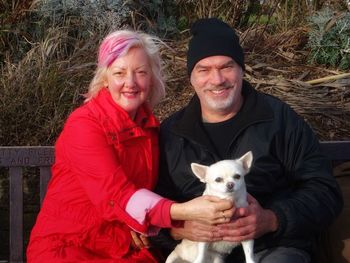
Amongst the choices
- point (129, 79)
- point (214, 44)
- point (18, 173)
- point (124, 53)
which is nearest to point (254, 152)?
point (214, 44)

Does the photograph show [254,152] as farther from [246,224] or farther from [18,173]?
[18,173]

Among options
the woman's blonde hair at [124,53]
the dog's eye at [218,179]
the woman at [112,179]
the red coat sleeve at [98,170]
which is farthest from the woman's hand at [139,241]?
the woman's blonde hair at [124,53]

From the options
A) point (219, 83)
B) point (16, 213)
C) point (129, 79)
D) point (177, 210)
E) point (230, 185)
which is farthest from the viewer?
point (16, 213)

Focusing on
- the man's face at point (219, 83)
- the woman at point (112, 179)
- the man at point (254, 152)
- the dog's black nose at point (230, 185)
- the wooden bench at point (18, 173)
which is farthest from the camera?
the wooden bench at point (18, 173)

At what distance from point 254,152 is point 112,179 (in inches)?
35.1

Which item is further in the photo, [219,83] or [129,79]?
[219,83]

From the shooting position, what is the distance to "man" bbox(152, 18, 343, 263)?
11.8 ft

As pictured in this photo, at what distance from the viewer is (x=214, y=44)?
383 centimetres

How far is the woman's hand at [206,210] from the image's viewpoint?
3.27 metres

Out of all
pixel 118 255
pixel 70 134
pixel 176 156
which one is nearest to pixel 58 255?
pixel 118 255

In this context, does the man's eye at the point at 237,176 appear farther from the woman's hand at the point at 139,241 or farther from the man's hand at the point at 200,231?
the woman's hand at the point at 139,241

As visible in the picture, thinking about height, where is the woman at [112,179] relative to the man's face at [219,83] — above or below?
below

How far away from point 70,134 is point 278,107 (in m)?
1.26

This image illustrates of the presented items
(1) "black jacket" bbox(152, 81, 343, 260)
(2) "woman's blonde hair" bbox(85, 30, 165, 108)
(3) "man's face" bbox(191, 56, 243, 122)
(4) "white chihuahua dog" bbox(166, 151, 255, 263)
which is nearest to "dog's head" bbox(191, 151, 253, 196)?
(4) "white chihuahua dog" bbox(166, 151, 255, 263)
